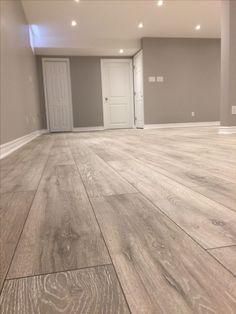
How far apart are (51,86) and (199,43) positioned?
4049mm

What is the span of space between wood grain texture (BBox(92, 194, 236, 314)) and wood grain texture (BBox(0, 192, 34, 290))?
0.24 meters

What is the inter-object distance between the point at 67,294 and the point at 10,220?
48cm

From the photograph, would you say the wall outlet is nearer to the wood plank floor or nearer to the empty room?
the empty room

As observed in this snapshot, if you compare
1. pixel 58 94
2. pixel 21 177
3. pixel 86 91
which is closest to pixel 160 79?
pixel 86 91

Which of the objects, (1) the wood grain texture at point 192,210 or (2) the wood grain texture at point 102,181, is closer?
(1) the wood grain texture at point 192,210

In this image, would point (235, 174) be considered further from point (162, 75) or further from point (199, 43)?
point (199, 43)

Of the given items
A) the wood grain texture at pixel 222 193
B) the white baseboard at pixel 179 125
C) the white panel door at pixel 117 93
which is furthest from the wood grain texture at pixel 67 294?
the white panel door at pixel 117 93

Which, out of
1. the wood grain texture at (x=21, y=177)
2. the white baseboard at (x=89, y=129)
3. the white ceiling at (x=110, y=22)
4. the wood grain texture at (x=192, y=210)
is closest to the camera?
the wood grain texture at (x=192, y=210)

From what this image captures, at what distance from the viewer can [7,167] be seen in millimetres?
1997

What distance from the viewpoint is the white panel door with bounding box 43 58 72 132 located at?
24.2ft

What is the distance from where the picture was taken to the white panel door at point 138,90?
7.03 m

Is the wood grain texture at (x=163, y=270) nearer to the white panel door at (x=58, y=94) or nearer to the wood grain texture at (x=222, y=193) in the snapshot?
the wood grain texture at (x=222, y=193)

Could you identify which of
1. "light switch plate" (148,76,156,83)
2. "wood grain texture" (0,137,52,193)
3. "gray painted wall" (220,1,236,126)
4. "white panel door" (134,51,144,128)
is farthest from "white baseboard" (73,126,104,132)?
"wood grain texture" (0,137,52,193)

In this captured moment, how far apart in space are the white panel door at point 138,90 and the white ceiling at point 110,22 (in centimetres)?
29
